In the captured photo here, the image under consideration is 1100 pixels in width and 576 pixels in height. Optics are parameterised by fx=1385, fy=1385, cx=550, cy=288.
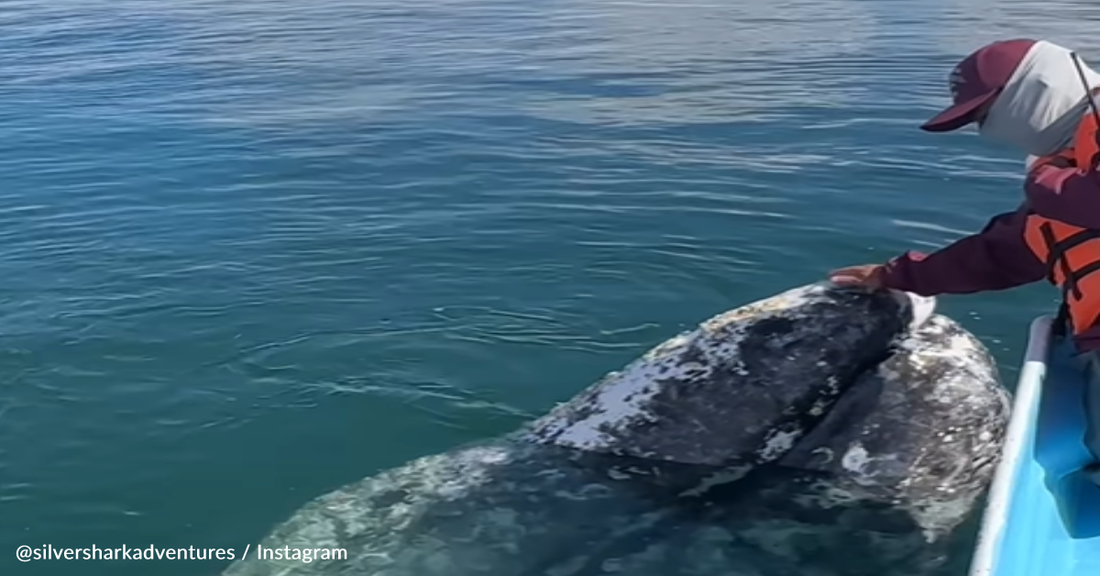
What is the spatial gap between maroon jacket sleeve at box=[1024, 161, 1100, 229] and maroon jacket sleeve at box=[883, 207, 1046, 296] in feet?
3.17

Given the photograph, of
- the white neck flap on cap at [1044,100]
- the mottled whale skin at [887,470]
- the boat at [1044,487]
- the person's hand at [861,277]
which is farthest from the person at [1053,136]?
the person's hand at [861,277]

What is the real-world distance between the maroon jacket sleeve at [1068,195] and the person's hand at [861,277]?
5.23 feet

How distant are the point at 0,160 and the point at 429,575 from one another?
11297mm

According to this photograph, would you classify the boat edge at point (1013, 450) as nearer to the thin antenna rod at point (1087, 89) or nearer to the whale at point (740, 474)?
the whale at point (740, 474)

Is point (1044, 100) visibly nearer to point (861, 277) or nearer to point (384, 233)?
point (861, 277)

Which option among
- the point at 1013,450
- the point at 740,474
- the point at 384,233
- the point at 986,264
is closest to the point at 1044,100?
the point at 986,264

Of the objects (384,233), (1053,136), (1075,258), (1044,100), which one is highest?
(1044,100)

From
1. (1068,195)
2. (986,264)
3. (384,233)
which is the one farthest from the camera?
(384,233)

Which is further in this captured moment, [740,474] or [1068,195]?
[740,474]

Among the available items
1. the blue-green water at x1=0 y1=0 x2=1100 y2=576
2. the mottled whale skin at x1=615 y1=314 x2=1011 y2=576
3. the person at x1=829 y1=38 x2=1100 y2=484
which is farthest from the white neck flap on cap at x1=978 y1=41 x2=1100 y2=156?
the blue-green water at x1=0 y1=0 x2=1100 y2=576

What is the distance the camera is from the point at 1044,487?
5.45 meters

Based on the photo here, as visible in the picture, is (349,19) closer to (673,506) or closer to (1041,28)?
(1041,28)

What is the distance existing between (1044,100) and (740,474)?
92.6 inches

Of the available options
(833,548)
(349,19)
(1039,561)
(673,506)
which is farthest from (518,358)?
(349,19)
